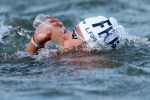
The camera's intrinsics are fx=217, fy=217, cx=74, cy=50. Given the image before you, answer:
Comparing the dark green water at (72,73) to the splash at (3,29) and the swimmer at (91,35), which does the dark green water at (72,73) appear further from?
the swimmer at (91,35)

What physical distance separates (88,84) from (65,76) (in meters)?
0.42

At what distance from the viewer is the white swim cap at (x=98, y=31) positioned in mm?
3992

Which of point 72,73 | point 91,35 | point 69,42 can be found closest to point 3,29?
point 69,42

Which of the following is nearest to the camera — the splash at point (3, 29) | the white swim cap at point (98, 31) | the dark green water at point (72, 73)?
the dark green water at point (72, 73)

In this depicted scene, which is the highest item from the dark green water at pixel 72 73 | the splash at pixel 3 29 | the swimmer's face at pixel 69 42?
the splash at pixel 3 29

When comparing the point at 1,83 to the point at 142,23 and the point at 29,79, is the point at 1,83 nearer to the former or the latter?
the point at 29,79

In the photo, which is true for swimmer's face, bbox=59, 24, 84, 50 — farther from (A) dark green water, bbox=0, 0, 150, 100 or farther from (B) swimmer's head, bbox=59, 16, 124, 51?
(A) dark green water, bbox=0, 0, 150, 100

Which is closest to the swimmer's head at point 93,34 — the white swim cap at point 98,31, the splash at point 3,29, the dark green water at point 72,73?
the white swim cap at point 98,31

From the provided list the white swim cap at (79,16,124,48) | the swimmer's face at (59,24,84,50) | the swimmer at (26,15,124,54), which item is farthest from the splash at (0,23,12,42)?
the white swim cap at (79,16,124,48)

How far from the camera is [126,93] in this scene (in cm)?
267

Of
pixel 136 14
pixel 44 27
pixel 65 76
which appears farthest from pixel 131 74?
pixel 136 14

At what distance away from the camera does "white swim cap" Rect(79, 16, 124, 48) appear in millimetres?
3992

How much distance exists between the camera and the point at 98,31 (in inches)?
157

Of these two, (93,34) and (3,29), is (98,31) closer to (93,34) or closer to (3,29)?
(93,34)
